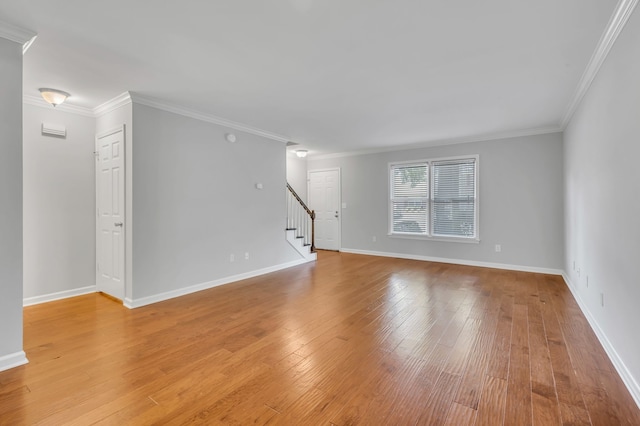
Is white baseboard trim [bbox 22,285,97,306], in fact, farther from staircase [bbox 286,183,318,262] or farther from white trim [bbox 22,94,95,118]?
staircase [bbox 286,183,318,262]

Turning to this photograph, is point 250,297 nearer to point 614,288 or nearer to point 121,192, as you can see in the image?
point 121,192

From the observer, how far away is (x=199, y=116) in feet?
14.0

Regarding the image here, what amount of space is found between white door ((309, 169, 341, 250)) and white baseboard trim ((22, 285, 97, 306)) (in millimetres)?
5083

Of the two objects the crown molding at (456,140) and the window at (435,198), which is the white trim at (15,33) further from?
the window at (435,198)

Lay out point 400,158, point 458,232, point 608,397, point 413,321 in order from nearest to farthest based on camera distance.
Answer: point 608,397 < point 413,321 < point 458,232 < point 400,158

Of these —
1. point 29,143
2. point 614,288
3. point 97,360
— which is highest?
point 29,143

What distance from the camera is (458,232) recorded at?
6082 mm

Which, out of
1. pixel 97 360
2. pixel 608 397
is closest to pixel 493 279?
pixel 608 397

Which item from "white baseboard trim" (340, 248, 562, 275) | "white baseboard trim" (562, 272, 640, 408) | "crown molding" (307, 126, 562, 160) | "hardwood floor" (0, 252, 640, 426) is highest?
"crown molding" (307, 126, 562, 160)

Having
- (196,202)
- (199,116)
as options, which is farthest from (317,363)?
(199,116)

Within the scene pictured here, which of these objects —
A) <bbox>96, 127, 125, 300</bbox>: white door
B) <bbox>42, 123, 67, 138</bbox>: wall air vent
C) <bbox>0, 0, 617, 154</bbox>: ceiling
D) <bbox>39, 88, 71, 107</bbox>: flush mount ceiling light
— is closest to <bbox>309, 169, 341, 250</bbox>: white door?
<bbox>0, 0, 617, 154</bbox>: ceiling

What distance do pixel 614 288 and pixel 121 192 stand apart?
5.08m

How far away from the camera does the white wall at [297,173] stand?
7.72m

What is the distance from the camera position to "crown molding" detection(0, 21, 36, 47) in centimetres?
218
